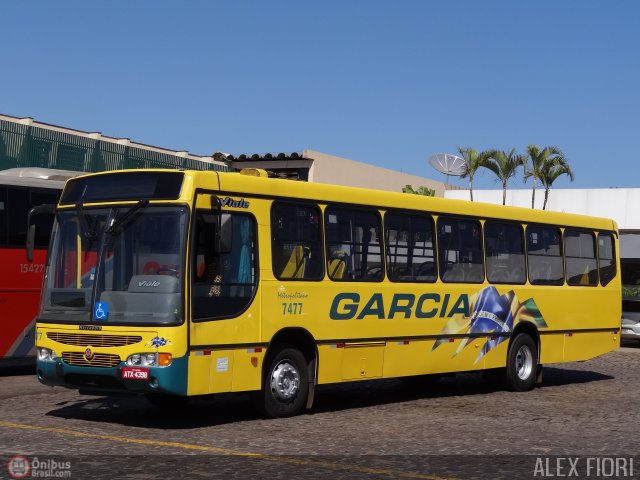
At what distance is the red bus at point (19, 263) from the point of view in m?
18.2

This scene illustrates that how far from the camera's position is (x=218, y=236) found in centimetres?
1229

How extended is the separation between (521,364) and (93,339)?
27.4 ft

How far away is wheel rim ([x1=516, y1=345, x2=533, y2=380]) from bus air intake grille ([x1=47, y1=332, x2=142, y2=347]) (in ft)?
26.5

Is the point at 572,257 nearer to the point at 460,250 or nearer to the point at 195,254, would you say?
the point at 460,250

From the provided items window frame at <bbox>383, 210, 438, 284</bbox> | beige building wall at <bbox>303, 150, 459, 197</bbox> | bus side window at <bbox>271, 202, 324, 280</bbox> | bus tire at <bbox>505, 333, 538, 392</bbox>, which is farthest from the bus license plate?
beige building wall at <bbox>303, 150, 459, 197</bbox>

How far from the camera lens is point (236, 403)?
15.1 metres

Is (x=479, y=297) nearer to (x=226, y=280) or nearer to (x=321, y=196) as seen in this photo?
(x=321, y=196)

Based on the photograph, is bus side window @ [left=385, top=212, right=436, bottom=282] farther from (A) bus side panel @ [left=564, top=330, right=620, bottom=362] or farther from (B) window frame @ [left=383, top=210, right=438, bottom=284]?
(A) bus side panel @ [left=564, top=330, right=620, bottom=362]

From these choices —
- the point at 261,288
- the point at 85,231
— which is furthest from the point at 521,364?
the point at 85,231

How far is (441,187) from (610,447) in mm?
56801

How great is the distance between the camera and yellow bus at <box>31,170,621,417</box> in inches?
477

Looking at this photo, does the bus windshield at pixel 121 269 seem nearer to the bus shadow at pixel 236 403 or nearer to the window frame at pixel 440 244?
the bus shadow at pixel 236 403

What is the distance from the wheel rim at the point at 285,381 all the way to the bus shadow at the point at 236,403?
37 centimetres

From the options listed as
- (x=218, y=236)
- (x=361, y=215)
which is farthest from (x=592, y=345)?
(x=218, y=236)
